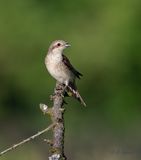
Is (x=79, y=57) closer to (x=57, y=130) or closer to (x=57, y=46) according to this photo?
(x=57, y=46)

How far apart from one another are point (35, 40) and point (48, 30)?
58 centimetres

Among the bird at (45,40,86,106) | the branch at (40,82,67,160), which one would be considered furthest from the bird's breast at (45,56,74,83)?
the branch at (40,82,67,160)

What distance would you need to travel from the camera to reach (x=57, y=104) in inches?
277

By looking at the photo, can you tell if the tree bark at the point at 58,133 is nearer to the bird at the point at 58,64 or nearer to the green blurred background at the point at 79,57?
the bird at the point at 58,64

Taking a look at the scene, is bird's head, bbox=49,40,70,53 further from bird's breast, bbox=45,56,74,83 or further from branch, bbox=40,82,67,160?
branch, bbox=40,82,67,160

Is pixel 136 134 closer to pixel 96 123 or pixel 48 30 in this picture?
pixel 96 123

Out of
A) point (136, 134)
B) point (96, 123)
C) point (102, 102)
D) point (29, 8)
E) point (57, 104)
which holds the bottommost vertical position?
point (57, 104)

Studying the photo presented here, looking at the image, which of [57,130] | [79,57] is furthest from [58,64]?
[79,57]

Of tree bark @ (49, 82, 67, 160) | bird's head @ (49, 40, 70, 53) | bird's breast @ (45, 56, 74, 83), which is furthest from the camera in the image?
bird's head @ (49, 40, 70, 53)

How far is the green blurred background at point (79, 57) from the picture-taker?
1129 inches

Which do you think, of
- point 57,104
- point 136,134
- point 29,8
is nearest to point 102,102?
point 29,8

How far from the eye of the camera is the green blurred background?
94.1 feet

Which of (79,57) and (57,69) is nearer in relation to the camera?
(57,69)

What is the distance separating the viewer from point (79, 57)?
94.3 feet
